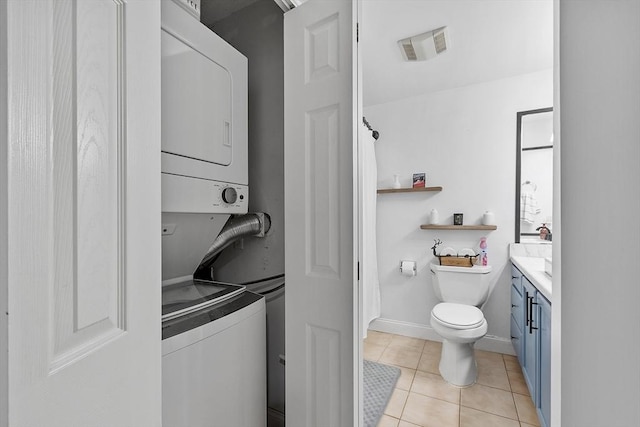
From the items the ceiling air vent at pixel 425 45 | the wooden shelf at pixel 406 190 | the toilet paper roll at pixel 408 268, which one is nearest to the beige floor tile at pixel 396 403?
the toilet paper roll at pixel 408 268

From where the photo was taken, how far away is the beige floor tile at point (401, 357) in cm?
238

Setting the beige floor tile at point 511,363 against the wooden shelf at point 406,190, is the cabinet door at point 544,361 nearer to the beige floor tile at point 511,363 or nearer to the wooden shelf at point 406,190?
the beige floor tile at point 511,363

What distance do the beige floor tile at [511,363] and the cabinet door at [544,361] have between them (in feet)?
2.59

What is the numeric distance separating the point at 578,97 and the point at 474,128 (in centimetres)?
256

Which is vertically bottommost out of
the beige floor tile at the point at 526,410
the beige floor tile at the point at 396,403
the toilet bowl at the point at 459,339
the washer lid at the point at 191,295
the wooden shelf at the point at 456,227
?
the beige floor tile at the point at 396,403

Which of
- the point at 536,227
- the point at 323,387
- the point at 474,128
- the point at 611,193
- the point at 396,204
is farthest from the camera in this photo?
the point at 396,204

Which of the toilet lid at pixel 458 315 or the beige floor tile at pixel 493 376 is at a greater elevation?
the toilet lid at pixel 458 315

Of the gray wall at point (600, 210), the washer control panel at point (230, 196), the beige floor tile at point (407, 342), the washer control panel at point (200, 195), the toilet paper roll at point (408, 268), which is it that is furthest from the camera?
the toilet paper roll at point (408, 268)

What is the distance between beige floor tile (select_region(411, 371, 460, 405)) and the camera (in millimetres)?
1934

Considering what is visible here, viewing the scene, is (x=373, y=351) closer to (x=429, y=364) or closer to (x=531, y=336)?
(x=429, y=364)

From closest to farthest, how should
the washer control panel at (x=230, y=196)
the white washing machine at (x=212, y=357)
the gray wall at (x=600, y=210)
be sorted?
the gray wall at (x=600, y=210) < the white washing machine at (x=212, y=357) < the washer control panel at (x=230, y=196)

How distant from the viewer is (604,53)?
1.14 ft

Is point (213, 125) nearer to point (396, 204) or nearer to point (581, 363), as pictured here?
point (581, 363)

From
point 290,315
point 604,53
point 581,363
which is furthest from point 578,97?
point 290,315
